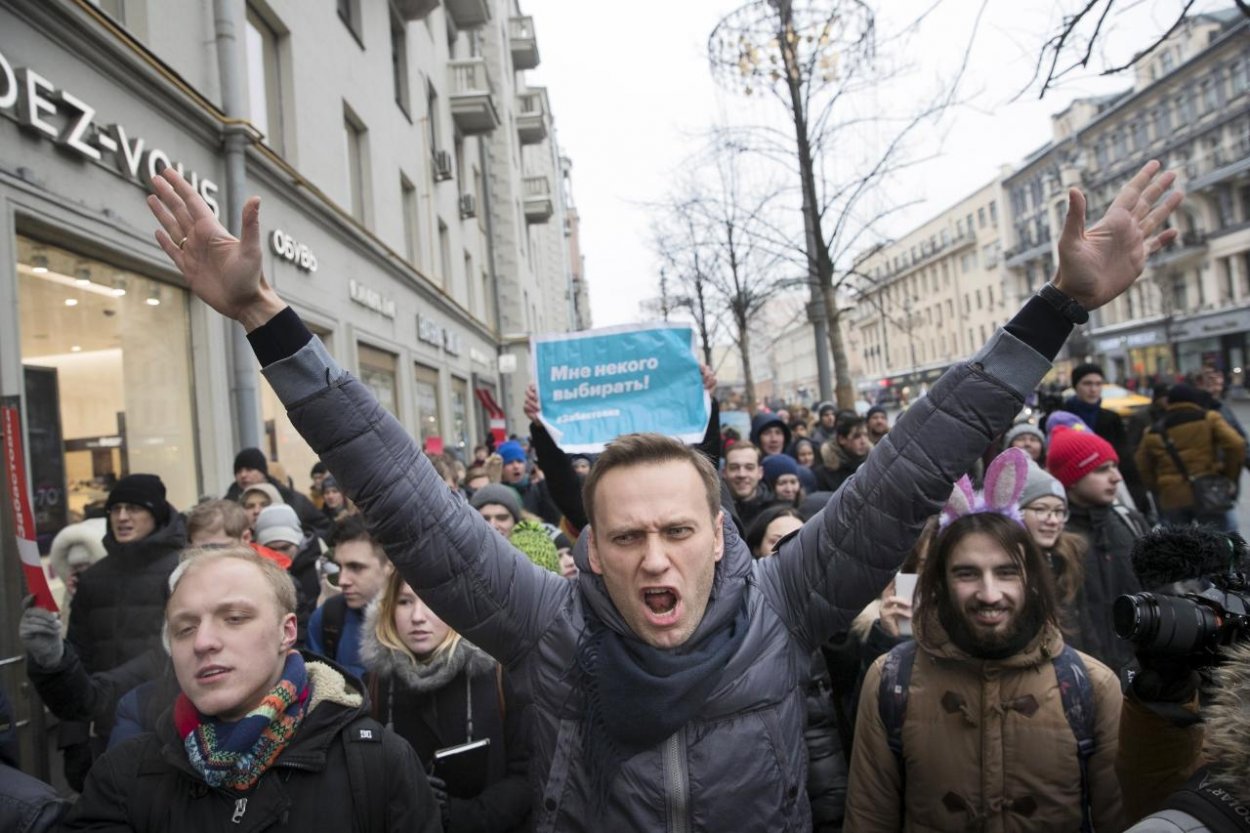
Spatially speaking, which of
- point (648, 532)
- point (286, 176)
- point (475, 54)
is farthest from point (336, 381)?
Answer: point (475, 54)

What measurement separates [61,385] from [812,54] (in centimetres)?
948

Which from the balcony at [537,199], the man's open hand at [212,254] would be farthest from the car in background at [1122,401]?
the balcony at [537,199]

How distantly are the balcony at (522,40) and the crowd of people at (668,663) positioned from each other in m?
Answer: 36.0

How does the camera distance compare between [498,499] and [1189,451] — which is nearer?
[498,499]

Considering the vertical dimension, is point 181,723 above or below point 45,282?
below

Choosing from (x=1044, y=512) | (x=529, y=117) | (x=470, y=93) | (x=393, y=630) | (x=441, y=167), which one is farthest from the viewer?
(x=529, y=117)

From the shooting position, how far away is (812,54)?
1095 cm

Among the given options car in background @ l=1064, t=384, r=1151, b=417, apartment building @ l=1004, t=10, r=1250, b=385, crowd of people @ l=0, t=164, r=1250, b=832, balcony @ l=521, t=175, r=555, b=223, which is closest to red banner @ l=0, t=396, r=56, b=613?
crowd of people @ l=0, t=164, r=1250, b=832

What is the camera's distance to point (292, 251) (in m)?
9.59

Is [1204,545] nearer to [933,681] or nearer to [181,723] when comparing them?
[933,681]

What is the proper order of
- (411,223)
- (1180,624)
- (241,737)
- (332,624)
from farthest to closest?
(411,223) → (332,624) → (241,737) → (1180,624)

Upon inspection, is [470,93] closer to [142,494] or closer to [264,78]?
[264,78]

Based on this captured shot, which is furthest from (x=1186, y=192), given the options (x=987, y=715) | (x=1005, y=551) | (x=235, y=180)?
(x=987, y=715)

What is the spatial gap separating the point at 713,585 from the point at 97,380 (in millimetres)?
6352
